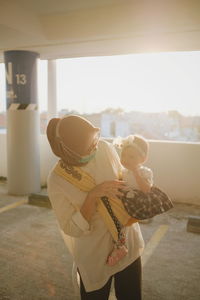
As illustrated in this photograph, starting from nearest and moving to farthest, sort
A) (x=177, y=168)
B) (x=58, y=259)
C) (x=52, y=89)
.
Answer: (x=58, y=259) < (x=177, y=168) < (x=52, y=89)

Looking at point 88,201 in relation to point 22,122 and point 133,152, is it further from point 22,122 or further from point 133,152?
point 22,122

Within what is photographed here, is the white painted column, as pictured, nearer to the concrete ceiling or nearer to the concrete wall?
the concrete ceiling

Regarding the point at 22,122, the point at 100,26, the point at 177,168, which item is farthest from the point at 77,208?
the point at 22,122

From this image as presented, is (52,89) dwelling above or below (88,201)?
above

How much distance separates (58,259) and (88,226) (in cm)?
243

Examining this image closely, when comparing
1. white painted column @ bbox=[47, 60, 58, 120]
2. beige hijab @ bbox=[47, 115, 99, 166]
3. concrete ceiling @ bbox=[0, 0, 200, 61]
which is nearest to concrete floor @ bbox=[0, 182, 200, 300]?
beige hijab @ bbox=[47, 115, 99, 166]

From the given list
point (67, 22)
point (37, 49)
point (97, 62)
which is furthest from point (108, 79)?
point (67, 22)

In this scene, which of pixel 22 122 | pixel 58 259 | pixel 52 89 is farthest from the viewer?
pixel 52 89

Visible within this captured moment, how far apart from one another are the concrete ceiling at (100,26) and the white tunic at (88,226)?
106 inches

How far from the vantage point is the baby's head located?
6.34ft

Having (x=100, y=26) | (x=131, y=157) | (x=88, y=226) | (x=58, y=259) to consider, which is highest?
(x=100, y=26)

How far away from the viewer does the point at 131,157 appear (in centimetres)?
194

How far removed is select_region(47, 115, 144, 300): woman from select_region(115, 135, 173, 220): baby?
102 mm

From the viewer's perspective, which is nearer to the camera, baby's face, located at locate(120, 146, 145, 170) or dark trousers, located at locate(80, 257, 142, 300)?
dark trousers, located at locate(80, 257, 142, 300)
